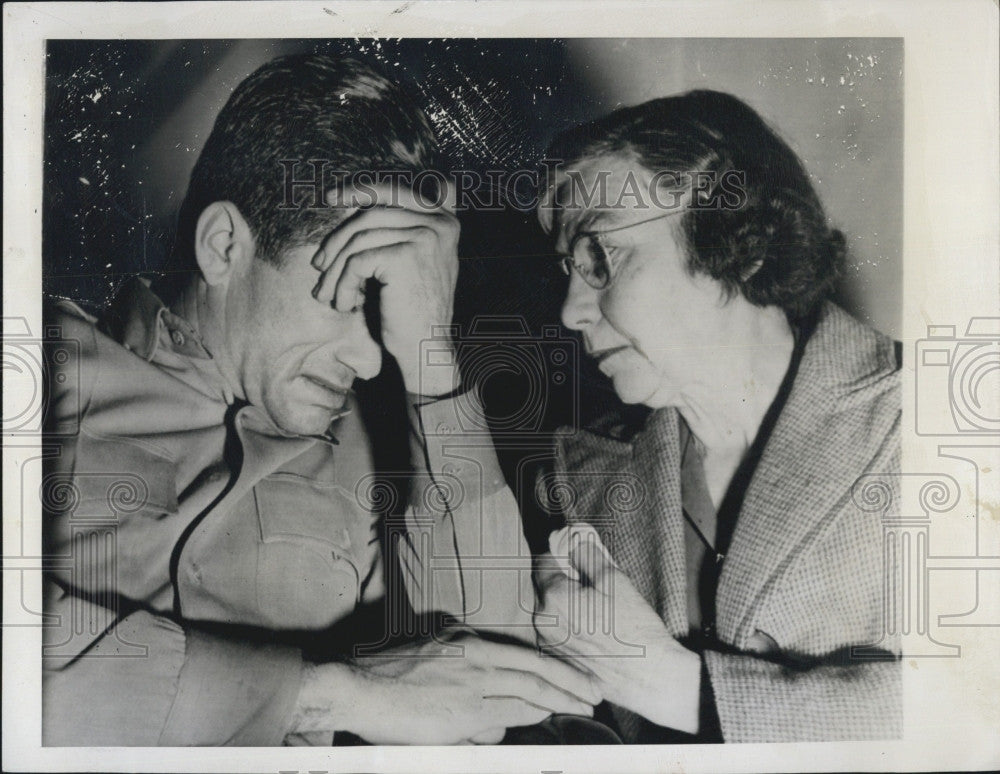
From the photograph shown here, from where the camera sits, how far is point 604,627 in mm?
1310

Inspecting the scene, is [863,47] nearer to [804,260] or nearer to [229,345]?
[804,260]

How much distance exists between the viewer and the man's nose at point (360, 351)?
131 centimetres

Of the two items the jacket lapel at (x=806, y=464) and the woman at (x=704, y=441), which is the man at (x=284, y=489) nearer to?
the woman at (x=704, y=441)

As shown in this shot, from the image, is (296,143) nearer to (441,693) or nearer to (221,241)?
(221,241)

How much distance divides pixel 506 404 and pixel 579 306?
205 millimetres

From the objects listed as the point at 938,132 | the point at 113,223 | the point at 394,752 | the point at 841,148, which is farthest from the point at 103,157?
the point at 938,132

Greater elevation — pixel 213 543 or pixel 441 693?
pixel 213 543

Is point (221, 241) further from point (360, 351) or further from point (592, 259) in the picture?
point (592, 259)

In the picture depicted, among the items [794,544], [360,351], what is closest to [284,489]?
[360,351]

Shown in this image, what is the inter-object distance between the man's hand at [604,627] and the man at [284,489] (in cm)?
4

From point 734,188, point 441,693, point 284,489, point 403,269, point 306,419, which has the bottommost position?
point 441,693

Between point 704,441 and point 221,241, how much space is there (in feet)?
2.89

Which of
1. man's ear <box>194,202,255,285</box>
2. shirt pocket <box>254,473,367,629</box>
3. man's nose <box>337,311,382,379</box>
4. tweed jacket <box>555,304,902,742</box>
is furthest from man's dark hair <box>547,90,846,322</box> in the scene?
shirt pocket <box>254,473,367,629</box>

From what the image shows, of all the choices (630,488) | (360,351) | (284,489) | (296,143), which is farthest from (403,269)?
(630,488)
